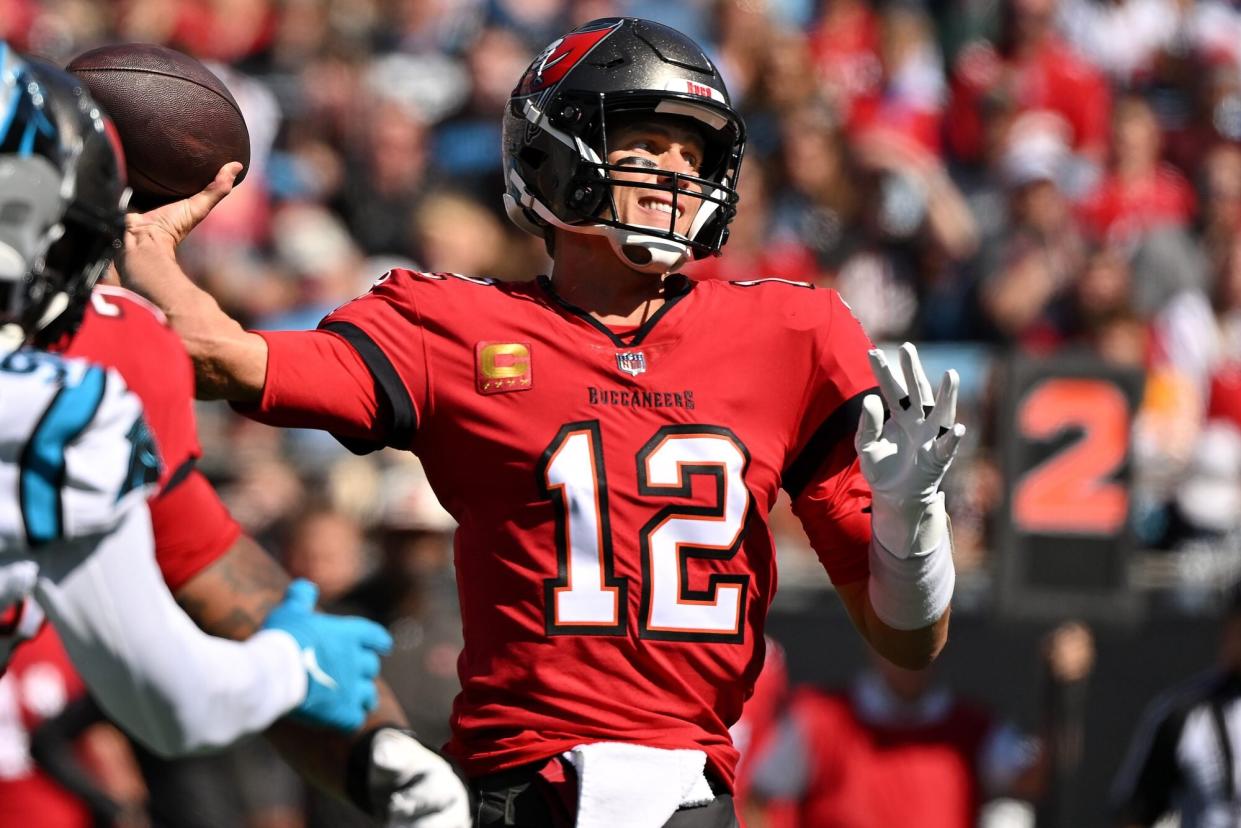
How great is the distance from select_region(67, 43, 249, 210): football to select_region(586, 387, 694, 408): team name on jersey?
80 cm

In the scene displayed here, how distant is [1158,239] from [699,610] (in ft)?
20.2

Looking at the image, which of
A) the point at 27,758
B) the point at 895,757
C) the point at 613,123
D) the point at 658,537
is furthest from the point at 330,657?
the point at 895,757

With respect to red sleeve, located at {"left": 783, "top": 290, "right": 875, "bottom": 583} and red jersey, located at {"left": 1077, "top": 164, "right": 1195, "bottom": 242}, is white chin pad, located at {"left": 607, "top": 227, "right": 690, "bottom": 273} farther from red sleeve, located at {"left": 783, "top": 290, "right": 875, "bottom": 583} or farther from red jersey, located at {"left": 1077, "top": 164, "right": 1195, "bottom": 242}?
red jersey, located at {"left": 1077, "top": 164, "right": 1195, "bottom": 242}

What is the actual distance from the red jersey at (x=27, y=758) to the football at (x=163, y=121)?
11.6ft

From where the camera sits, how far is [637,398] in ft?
11.3

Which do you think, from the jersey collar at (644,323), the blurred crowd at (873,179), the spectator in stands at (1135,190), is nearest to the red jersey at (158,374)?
the jersey collar at (644,323)

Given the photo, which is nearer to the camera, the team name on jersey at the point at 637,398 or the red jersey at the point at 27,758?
the team name on jersey at the point at 637,398

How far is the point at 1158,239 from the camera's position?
898 cm

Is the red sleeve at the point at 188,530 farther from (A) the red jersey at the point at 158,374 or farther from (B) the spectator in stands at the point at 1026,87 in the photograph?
(B) the spectator in stands at the point at 1026,87

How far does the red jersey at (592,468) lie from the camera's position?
11.0 ft

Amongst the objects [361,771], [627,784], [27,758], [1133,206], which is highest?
[1133,206]

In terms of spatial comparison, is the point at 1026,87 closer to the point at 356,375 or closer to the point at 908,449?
the point at 908,449

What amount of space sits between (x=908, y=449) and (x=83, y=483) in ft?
4.63

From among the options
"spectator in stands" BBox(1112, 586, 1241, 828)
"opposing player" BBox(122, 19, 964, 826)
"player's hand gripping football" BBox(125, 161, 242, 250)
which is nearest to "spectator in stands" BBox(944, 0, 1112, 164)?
"spectator in stands" BBox(1112, 586, 1241, 828)
